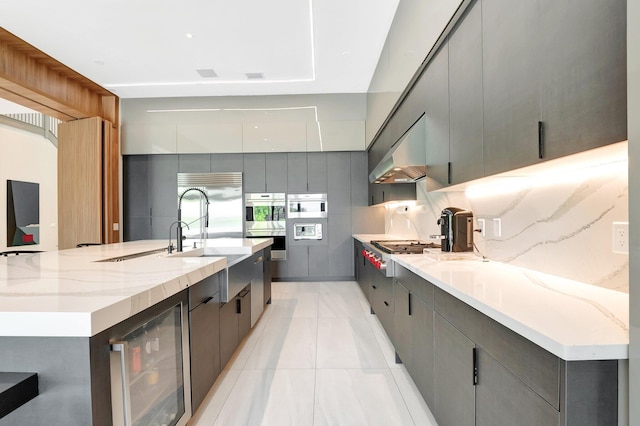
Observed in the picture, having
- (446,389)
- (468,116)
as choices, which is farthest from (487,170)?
(446,389)

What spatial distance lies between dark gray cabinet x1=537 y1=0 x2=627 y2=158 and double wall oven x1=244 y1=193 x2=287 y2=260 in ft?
15.0

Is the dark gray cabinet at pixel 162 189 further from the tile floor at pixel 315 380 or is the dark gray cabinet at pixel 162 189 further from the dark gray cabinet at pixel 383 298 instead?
the dark gray cabinet at pixel 383 298

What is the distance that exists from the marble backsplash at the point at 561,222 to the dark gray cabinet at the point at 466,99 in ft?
0.91

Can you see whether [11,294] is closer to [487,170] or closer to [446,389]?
[446,389]

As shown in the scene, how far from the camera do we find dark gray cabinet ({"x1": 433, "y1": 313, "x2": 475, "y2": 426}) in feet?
4.12

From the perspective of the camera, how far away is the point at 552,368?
0.80 metres

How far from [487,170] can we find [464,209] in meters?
0.99

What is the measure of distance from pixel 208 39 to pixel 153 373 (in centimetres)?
356

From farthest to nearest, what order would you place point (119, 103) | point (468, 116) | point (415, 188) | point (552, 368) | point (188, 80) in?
point (119, 103)
point (188, 80)
point (415, 188)
point (468, 116)
point (552, 368)

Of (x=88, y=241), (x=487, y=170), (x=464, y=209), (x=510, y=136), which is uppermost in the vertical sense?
(x=510, y=136)

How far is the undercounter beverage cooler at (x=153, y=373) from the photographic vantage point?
3.51ft

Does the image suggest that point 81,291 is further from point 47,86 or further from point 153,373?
point 47,86

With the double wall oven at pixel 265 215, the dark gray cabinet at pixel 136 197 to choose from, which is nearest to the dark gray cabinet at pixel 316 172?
the double wall oven at pixel 265 215

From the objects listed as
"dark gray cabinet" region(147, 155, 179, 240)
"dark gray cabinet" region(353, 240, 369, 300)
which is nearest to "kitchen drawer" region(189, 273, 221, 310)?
"dark gray cabinet" region(353, 240, 369, 300)
